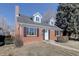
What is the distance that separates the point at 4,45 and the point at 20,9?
0.79m

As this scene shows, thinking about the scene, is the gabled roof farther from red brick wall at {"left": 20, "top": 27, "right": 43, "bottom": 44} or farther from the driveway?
the driveway

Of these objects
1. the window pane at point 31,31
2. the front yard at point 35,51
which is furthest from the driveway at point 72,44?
the window pane at point 31,31

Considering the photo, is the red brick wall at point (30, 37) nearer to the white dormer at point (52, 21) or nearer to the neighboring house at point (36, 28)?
the neighboring house at point (36, 28)

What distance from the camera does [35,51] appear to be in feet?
18.0

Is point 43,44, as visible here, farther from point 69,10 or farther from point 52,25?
point 69,10

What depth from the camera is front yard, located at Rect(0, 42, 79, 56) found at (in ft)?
17.9

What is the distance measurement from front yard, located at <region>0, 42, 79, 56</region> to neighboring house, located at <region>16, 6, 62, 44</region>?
13 cm

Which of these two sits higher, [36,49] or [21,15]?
[21,15]

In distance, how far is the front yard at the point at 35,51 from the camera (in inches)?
214

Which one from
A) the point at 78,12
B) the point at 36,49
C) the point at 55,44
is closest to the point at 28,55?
the point at 36,49

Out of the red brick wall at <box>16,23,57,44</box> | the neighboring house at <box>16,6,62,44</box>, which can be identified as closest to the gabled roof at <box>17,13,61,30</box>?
the neighboring house at <box>16,6,62,44</box>

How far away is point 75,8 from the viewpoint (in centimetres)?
547

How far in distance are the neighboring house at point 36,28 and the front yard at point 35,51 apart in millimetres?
130

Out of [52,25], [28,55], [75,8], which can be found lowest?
[28,55]
